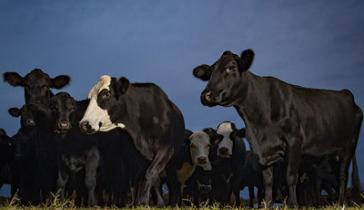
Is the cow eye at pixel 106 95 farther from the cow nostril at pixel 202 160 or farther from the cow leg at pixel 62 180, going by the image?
the cow nostril at pixel 202 160

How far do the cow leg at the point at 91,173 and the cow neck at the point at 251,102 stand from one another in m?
2.80

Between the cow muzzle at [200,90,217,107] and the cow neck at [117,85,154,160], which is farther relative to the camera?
the cow neck at [117,85,154,160]

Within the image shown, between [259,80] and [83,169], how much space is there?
3.66 metres

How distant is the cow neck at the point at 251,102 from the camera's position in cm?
980

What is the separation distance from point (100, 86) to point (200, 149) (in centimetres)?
566

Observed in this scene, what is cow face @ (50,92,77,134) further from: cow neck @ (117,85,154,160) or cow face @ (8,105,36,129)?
cow neck @ (117,85,154,160)

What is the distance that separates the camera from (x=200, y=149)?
1533 centimetres

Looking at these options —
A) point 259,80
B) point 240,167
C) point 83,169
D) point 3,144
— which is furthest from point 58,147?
point 240,167

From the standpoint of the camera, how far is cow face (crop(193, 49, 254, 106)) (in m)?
9.48

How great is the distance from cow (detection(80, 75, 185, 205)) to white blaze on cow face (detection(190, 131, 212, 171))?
426cm

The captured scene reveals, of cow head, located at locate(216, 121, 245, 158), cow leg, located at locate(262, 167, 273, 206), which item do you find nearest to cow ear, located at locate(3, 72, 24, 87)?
cow head, located at locate(216, 121, 245, 158)

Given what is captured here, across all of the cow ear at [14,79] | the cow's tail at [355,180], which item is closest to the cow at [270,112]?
the cow's tail at [355,180]

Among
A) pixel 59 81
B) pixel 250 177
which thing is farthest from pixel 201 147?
pixel 59 81

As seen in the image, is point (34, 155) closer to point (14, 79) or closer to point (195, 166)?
point (14, 79)
